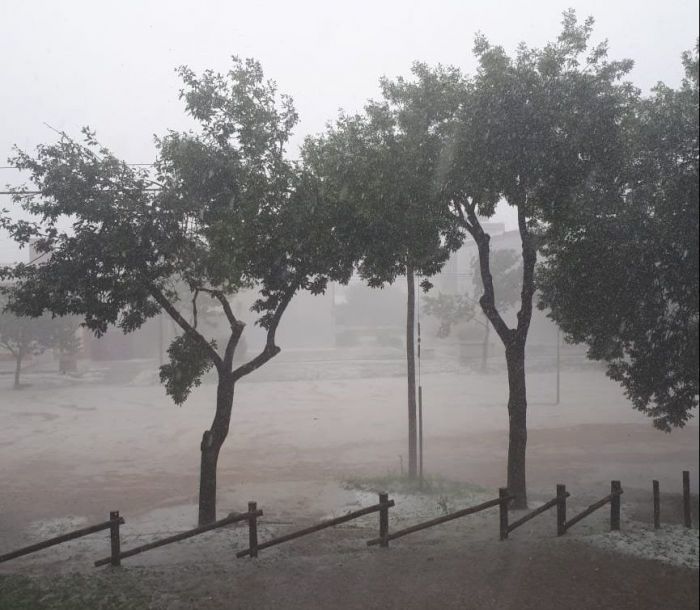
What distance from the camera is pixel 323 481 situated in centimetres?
1467

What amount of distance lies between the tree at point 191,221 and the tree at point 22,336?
55.5 ft

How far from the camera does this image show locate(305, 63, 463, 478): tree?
955 centimetres

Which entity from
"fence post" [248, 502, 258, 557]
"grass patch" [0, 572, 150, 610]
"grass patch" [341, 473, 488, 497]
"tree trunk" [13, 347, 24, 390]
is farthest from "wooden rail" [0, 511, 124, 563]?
"tree trunk" [13, 347, 24, 390]

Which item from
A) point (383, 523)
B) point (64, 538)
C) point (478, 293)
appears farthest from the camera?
point (478, 293)

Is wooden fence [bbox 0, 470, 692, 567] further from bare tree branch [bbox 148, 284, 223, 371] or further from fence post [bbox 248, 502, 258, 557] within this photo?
bare tree branch [bbox 148, 284, 223, 371]

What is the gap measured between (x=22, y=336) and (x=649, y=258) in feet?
85.3

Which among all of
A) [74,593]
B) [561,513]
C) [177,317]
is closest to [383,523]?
[561,513]

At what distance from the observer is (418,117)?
33.5ft

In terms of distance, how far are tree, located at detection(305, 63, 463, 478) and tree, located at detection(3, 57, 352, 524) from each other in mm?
464

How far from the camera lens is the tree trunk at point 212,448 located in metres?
10.4

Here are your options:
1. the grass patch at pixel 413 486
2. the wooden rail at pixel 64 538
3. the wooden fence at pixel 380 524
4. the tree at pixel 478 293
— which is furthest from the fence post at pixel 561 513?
the tree at pixel 478 293

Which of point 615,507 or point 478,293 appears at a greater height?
point 478,293

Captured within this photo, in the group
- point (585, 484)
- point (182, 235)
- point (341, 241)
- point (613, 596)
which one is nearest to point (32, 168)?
point (182, 235)

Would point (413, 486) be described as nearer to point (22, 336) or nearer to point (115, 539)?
point (115, 539)
